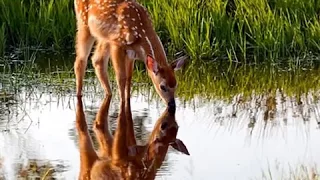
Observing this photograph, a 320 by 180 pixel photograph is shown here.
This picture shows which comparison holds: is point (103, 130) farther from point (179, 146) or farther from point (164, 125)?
point (179, 146)

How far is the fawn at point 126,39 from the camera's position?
9.02 meters

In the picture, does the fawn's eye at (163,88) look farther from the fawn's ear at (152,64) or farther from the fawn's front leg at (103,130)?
the fawn's front leg at (103,130)

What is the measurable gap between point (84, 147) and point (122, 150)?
319 millimetres

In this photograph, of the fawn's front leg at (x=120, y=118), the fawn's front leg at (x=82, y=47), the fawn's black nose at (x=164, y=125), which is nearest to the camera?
the fawn's front leg at (x=120, y=118)

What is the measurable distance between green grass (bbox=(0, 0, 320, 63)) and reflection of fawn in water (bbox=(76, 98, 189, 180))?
112 inches

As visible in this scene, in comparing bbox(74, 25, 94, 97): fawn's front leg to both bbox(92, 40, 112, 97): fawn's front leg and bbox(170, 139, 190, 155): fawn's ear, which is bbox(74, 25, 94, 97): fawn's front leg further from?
bbox(170, 139, 190, 155): fawn's ear

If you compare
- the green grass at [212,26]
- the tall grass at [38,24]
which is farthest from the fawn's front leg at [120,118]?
the tall grass at [38,24]

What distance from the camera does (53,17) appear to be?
12391 millimetres

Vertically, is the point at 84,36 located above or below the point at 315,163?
above

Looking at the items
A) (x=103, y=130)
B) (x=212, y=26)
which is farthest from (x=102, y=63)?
(x=212, y=26)

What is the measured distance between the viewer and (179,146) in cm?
782

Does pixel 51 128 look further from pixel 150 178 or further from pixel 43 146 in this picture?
pixel 150 178

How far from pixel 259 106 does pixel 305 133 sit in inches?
47.1

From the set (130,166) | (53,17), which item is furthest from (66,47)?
(130,166)
